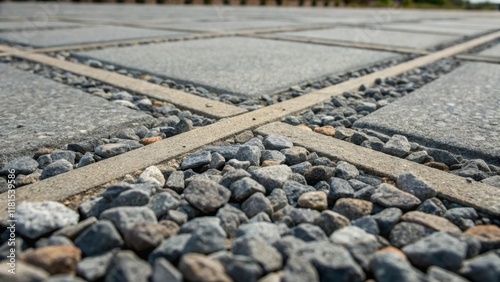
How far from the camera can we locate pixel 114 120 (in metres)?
1.21

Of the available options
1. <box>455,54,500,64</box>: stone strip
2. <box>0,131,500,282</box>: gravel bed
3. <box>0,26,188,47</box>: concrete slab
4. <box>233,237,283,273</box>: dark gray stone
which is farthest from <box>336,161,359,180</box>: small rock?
<box>0,26,188,47</box>: concrete slab

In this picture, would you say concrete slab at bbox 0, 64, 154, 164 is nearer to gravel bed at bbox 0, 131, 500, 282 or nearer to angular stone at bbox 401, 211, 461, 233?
gravel bed at bbox 0, 131, 500, 282

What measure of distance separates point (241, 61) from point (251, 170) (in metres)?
1.27

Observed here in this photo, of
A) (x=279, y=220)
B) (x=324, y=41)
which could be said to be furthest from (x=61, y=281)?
(x=324, y=41)

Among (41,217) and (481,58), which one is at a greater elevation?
(481,58)

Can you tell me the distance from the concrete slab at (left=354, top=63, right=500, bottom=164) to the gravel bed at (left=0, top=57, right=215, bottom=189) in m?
0.59

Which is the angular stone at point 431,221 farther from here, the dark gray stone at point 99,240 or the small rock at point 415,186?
the dark gray stone at point 99,240

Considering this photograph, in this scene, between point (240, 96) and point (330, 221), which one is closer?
point (330, 221)

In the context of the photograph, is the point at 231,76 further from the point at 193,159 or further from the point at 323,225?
the point at 323,225

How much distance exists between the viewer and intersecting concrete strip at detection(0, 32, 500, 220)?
0.81 metres

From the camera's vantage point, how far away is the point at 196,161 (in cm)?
95

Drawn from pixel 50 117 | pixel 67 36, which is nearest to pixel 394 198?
pixel 50 117

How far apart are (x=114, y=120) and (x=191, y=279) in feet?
2.54

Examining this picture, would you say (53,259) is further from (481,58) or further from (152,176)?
(481,58)
